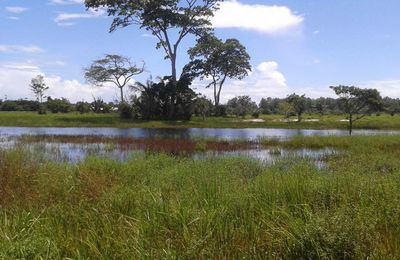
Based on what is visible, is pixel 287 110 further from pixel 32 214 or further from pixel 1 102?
pixel 32 214

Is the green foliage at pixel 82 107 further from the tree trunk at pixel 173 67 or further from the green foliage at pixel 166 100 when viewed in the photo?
the tree trunk at pixel 173 67

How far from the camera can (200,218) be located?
6.82m

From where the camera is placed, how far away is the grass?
5.97m

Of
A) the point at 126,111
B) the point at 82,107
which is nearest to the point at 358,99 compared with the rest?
the point at 126,111

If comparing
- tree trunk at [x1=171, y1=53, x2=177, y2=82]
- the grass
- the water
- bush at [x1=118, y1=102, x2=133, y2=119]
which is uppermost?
tree trunk at [x1=171, y1=53, x2=177, y2=82]

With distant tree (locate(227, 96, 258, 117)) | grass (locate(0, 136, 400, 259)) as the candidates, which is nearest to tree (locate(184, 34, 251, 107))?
distant tree (locate(227, 96, 258, 117))

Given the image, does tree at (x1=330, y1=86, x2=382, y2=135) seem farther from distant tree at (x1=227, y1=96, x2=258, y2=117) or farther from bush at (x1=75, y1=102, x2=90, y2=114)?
bush at (x1=75, y1=102, x2=90, y2=114)

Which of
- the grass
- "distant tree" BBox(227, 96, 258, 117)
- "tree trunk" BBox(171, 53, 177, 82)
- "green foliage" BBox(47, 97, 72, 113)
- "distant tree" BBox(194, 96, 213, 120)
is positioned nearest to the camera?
the grass

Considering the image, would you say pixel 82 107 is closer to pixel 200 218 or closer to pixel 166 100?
pixel 166 100

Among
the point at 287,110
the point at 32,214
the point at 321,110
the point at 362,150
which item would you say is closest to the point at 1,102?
the point at 287,110

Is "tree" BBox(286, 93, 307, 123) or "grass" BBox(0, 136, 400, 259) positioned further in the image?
"tree" BBox(286, 93, 307, 123)

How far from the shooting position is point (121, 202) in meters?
8.34

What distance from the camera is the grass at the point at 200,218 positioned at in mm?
5969

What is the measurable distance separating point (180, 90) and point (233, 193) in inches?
1959
